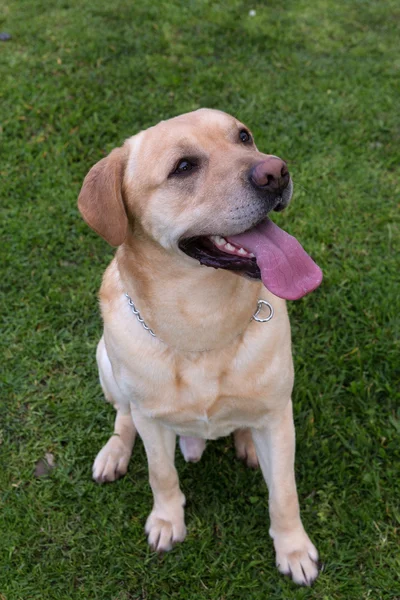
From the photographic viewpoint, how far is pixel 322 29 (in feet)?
19.7

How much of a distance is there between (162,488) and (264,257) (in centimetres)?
135

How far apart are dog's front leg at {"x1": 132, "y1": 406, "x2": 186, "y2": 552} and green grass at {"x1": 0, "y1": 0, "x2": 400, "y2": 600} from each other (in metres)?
0.08

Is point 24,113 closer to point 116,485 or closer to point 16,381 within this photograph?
point 16,381

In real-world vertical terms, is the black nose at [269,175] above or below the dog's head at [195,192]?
above

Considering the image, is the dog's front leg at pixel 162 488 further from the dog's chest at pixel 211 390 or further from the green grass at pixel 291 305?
the dog's chest at pixel 211 390

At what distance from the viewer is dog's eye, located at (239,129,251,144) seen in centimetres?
247

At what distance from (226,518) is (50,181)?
9.51 feet

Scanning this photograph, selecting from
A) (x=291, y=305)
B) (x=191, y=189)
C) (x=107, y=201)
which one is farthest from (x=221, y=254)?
(x=291, y=305)

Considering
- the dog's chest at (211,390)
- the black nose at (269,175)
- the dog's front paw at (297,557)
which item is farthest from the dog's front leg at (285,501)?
the black nose at (269,175)

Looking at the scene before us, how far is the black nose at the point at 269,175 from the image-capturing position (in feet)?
6.84

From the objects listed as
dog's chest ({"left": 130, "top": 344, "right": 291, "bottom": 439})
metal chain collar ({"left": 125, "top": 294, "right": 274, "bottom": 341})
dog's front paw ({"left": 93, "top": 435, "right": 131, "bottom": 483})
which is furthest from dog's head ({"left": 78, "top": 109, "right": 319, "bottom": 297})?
dog's front paw ({"left": 93, "top": 435, "right": 131, "bottom": 483})

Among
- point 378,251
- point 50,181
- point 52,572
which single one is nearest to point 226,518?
point 52,572

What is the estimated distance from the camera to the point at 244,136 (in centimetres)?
250

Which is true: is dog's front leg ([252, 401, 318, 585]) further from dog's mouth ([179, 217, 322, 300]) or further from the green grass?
dog's mouth ([179, 217, 322, 300])
